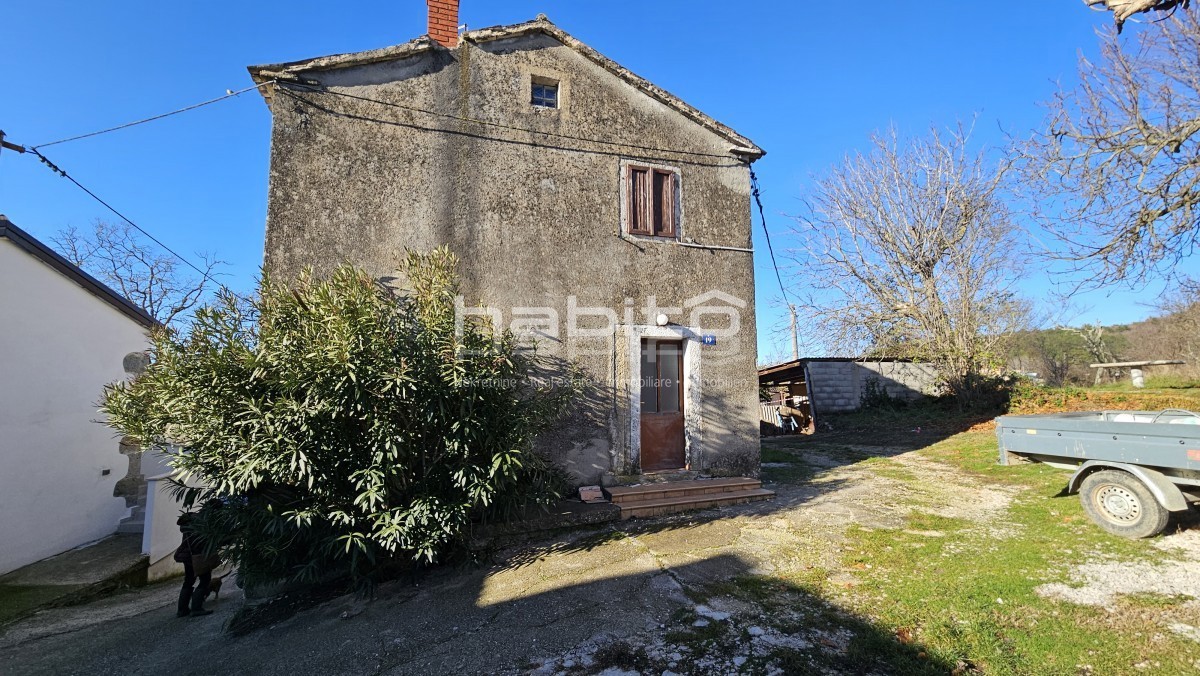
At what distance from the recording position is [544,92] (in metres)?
7.89

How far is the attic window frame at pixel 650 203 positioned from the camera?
7.87m

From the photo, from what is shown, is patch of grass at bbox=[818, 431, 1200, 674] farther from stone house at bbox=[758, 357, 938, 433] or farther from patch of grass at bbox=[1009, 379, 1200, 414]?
stone house at bbox=[758, 357, 938, 433]

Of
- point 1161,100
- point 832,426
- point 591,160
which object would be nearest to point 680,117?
point 591,160

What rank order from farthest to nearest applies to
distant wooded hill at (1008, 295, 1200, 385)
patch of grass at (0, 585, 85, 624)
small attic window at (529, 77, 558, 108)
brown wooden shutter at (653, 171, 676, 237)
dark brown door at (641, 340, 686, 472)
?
distant wooded hill at (1008, 295, 1200, 385)
brown wooden shutter at (653, 171, 676, 237)
small attic window at (529, 77, 558, 108)
dark brown door at (641, 340, 686, 472)
patch of grass at (0, 585, 85, 624)

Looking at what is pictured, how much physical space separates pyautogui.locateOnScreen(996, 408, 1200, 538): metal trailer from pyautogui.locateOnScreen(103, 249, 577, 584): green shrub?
5.94 metres

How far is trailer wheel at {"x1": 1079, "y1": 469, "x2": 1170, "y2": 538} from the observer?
4648 millimetres

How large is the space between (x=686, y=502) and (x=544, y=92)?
686cm

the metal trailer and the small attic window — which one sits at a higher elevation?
the small attic window

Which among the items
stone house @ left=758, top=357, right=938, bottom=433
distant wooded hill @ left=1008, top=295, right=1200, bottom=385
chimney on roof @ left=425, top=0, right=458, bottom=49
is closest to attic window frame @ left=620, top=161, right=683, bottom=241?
chimney on roof @ left=425, top=0, right=458, bottom=49

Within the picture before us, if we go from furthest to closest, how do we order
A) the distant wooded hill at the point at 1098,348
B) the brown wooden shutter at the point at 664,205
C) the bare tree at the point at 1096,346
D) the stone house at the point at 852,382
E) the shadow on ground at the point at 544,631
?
Result: the bare tree at the point at 1096,346
the distant wooded hill at the point at 1098,348
the stone house at the point at 852,382
the brown wooden shutter at the point at 664,205
the shadow on ground at the point at 544,631

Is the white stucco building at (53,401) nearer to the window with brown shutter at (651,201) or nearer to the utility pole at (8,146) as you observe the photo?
the utility pole at (8,146)

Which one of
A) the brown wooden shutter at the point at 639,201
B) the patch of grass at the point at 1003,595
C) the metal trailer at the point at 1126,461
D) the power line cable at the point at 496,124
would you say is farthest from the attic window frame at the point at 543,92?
the metal trailer at the point at 1126,461

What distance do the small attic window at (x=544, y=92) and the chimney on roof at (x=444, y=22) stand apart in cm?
133

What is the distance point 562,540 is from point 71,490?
8.87 m
